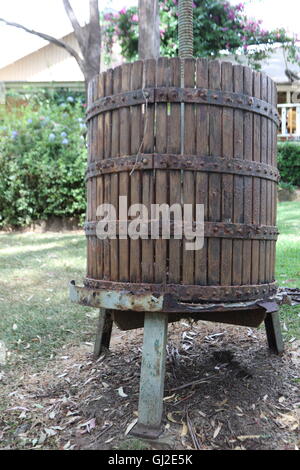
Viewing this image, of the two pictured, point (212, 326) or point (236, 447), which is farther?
point (212, 326)

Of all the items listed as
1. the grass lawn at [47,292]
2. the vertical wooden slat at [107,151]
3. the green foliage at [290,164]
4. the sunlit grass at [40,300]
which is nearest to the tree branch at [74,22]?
the grass lawn at [47,292]

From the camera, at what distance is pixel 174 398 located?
2.71 meters

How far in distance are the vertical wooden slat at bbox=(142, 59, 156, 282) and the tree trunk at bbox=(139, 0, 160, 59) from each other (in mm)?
4733

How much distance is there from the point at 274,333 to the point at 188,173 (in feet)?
5.06

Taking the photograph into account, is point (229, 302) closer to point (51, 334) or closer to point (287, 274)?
point (51, 334)

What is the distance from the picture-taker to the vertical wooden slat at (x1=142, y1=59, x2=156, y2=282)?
2.43 meters

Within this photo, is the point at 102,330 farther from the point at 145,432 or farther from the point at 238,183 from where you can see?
Answer: the point at 238,183

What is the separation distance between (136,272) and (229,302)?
1.77 ft

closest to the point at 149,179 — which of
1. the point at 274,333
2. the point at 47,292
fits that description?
the point at 274,333

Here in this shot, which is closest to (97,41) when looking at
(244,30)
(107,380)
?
(244,30)

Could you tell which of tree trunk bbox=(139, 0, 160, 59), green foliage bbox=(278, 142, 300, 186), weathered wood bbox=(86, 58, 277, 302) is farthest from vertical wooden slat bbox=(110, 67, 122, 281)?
green foliage bbox=(278, 142, 300, 186)

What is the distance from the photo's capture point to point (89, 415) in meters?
2.59

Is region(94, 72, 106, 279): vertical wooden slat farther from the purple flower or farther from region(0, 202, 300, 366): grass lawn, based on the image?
the purple flower
